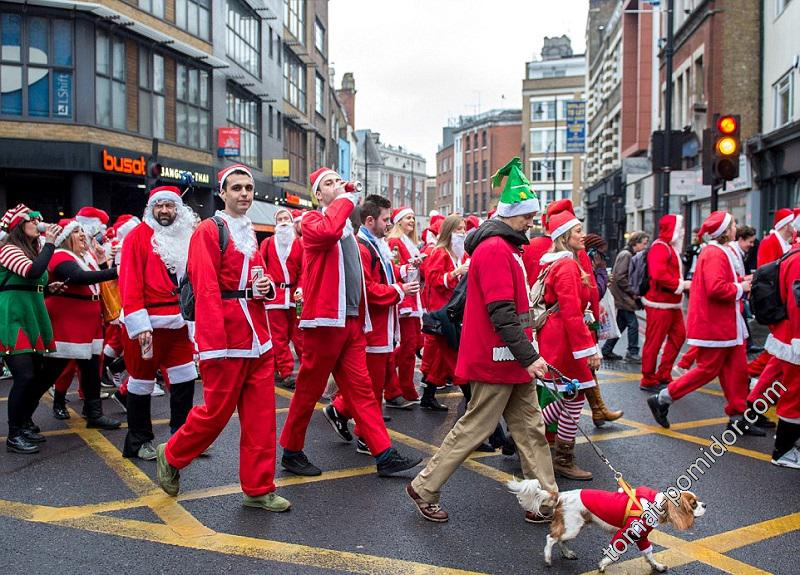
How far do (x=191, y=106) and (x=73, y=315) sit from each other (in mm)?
19553

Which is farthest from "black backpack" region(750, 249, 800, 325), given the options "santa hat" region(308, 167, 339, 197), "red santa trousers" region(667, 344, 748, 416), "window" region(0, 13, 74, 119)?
"window" region(0, 13, 74, 119)

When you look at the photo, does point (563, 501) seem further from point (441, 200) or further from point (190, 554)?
point (441, 200)

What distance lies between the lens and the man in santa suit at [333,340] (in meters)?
5.59

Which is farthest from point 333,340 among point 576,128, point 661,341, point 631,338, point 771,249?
point 576,128

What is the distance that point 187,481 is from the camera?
560 cm

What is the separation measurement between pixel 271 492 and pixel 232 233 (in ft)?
5.42

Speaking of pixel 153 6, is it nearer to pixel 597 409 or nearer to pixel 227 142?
pixel 227 142

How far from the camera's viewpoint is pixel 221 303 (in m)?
4.98

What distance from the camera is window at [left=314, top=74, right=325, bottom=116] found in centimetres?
4512

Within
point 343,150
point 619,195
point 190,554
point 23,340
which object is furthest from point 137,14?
point 343,150

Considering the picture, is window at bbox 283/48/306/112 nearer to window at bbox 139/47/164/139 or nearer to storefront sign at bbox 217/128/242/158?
storefront sign at bbox 217/128/242/158

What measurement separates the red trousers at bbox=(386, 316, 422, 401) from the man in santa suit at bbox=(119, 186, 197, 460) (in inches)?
101

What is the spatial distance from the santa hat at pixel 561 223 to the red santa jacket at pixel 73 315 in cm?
405

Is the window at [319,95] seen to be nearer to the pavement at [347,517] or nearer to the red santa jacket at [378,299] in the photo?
the red santa jacket at [378,299]
